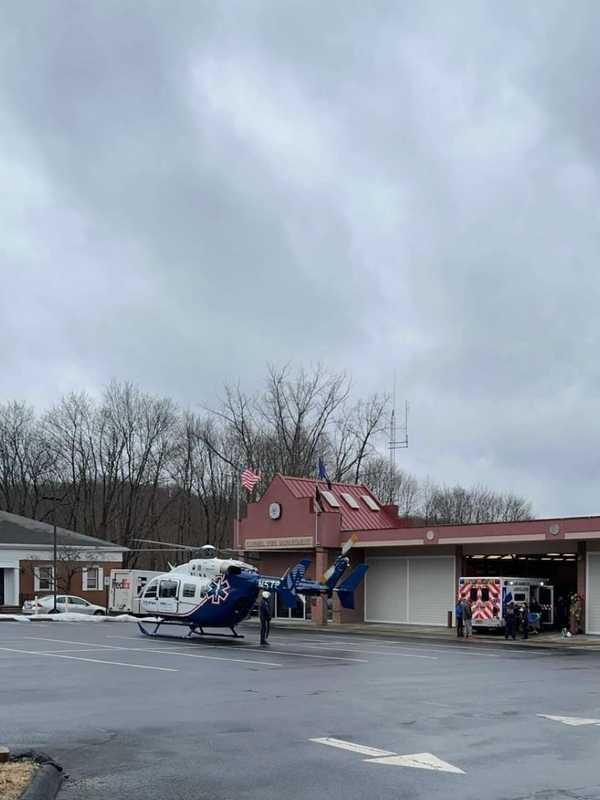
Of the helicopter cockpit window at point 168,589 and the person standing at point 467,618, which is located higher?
the helicopter cockpit window at point 168,589

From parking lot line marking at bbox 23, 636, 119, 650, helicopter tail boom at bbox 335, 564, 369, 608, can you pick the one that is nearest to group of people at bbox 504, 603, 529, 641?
helicopter tail boom at bbox 335, 564, 369, 608

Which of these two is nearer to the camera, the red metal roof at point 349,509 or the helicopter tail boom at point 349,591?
the helicopter tail boom at point 349,591

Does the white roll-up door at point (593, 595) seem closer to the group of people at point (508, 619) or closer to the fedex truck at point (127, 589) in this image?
the group of people at point (508, 619)

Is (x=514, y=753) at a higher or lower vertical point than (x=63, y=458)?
lower

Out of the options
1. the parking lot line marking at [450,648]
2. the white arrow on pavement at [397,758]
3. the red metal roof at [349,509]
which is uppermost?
the red metal roof at [349,509]

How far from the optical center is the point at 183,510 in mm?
84188

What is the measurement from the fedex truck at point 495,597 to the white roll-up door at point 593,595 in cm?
203

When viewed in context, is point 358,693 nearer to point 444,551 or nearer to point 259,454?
point 444,551

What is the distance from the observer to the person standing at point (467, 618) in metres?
40.4

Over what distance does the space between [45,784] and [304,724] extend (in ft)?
18.8

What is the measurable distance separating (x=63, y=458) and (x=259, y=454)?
17.1 metres

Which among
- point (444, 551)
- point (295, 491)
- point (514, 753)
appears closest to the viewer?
point (514, 753)

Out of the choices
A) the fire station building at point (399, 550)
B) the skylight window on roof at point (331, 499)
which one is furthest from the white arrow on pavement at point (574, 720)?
the skylight window on roof at point (331, 499)

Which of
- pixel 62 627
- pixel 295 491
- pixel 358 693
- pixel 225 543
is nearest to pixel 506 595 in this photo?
pixel 295 491
